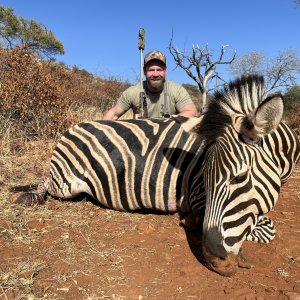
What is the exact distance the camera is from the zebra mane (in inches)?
80.4

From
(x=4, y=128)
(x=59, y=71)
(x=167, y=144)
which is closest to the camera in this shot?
(x=167, y=144)

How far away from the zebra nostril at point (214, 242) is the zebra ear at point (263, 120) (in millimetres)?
553

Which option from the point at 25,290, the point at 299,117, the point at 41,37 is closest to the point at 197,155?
the point at 25,290

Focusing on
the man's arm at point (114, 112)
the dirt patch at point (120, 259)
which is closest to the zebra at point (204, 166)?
the dirt patch at point (120, 259)

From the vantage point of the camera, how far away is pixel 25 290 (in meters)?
1.87

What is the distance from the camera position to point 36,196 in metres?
3.26

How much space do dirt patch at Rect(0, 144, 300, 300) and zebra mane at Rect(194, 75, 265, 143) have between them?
0.84 m

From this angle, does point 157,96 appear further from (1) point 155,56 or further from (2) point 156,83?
(1) point 155,56

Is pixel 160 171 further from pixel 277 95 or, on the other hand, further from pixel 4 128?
pixel 4 128

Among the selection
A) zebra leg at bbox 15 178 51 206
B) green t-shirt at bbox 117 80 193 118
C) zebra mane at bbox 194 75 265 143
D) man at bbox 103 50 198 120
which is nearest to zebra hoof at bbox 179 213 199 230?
zebra mane at bbox 194 75 265 143

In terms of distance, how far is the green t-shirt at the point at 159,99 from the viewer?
4.52m

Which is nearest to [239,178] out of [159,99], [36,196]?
[36,196]

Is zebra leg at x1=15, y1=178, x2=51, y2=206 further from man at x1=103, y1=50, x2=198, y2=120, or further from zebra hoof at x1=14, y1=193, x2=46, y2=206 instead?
man at x1=103, y1=50, x2=198, y2=120

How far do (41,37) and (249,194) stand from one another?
64.6ft
